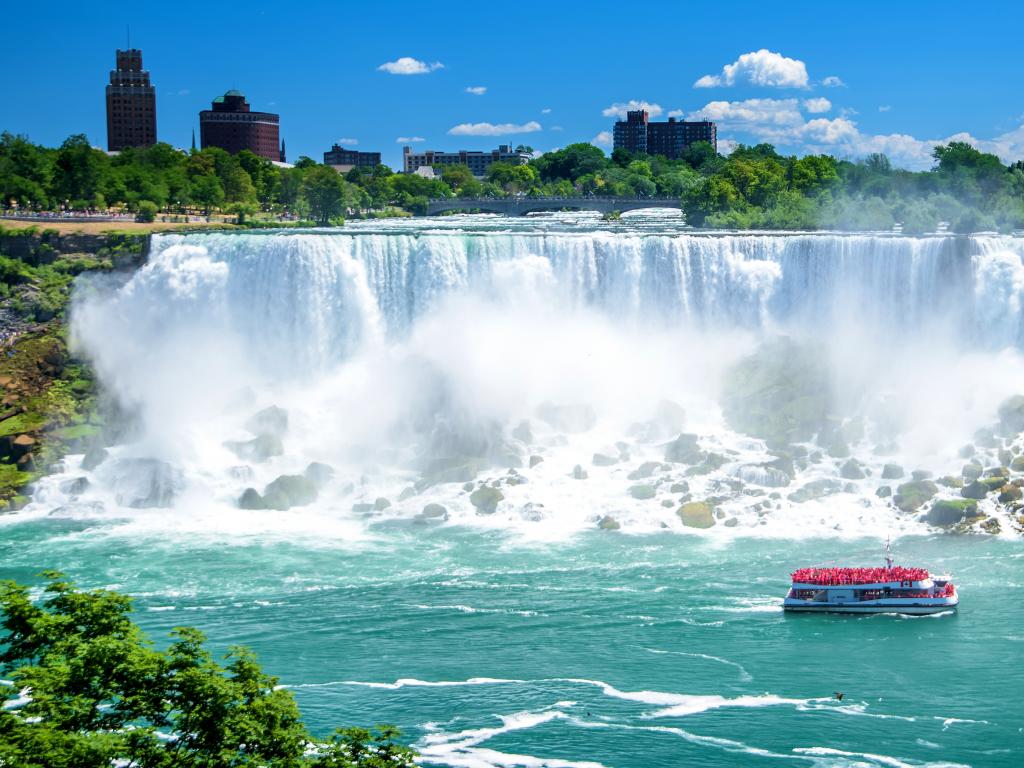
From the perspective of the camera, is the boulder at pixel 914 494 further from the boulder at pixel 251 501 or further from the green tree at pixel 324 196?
the green tree at pixel 324 196

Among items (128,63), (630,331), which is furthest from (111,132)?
(630,331)

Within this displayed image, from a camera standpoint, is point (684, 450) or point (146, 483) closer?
point (146, 483)

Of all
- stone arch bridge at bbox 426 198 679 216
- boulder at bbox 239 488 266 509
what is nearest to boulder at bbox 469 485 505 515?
boulder at bbox 239 488 266 509

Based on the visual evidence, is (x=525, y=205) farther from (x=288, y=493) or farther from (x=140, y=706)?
(x=140, y=706)

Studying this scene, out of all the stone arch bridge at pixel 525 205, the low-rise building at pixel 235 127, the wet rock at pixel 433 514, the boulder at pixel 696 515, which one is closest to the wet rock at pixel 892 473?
the boulder at pixel 696 515

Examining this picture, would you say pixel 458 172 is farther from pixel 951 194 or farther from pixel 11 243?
pixel 11 243

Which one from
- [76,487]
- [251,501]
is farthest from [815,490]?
[76,487]
